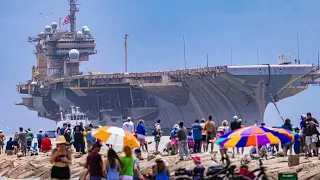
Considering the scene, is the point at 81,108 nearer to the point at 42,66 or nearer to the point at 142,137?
the point at 42,66

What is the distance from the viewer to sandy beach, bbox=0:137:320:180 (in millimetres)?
21438

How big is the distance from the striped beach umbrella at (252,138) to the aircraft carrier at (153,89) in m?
43.0

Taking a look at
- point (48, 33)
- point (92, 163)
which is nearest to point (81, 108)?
point (48, 33)

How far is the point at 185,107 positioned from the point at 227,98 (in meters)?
9.99

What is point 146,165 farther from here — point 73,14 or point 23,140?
point 73,14

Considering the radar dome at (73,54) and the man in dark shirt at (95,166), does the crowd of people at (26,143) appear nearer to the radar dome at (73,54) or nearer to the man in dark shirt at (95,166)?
the man in dark shirt at (95,166)

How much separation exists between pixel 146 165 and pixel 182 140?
232 centimetres

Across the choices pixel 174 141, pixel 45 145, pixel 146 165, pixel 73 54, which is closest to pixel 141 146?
pixel 174 141

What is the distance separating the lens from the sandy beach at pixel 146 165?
21.4 metres

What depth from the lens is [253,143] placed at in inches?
686

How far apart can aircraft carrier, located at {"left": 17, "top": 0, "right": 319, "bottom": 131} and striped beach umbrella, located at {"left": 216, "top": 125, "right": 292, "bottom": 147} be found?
141 feet

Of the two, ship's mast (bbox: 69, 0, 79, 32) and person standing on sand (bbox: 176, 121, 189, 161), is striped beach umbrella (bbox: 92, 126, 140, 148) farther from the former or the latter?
ship's mast (bbox: 69, 0, 79, 32)

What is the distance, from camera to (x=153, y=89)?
267 ft

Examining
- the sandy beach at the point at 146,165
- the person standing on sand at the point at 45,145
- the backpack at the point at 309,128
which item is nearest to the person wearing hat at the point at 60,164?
the sandy beach at the point at 146,165
